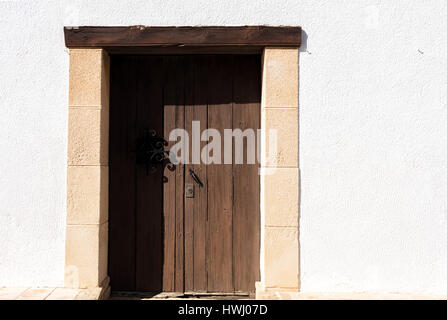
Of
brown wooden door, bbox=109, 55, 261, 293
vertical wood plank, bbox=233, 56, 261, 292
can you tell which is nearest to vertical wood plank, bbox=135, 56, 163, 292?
brown wooden door, bbox=109, 55, 261, 293

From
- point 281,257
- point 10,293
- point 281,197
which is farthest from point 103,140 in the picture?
point 281,257

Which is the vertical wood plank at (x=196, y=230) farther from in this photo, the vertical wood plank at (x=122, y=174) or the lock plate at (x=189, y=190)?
the vertical wood plank at (x=122, y=174)

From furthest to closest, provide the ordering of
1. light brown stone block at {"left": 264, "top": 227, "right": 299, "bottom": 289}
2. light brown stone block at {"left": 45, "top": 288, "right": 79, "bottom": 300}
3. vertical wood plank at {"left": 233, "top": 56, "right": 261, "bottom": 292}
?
1. vertical wood plank at {"left": 233, "top": 56, "right": 261, "bottom": 292}
2. light brown stone block at {"left": 264, "top": 227, "right": 299, "bottom": 289}
3. light brown stone block at {"left": 45, "top": 288, "right": 79, "bottom": 300}

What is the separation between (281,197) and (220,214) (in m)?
0.58

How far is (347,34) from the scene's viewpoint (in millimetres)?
2963

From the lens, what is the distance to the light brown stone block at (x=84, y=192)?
290 cm

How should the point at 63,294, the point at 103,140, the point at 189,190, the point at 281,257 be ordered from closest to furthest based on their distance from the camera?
the point at 63,294 < the point at 281,257 < the point at 103,140 < the point at 189,190

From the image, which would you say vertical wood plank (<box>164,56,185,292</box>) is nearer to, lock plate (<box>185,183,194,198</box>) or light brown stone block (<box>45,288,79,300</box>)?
lock plate (<box>185,183,194,198</box>)

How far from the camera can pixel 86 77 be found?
295 centimetres

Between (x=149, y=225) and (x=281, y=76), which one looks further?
(x=149, y=225)

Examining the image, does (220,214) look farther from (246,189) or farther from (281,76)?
(281,76)

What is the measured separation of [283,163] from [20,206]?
216 centimetres

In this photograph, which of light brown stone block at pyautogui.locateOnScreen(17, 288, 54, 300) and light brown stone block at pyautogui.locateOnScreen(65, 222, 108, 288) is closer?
light brown stone block at pyautogui.locateOnScreen(17, 288, 54, 300)

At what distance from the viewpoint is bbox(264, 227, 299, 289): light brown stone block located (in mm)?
2877
